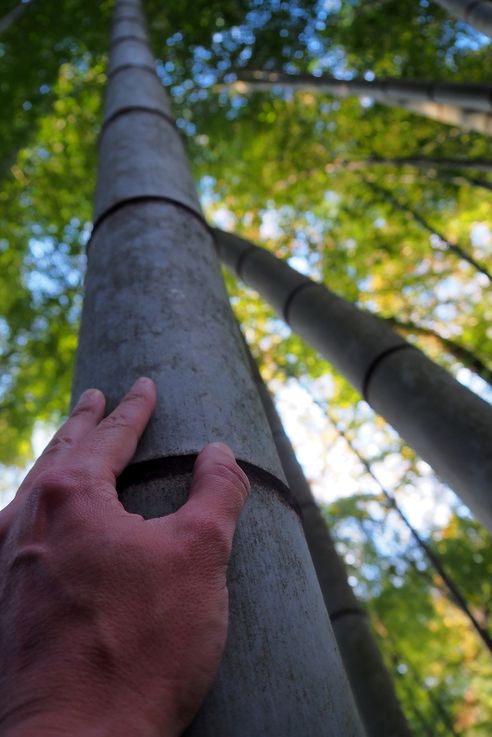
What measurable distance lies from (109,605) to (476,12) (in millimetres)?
4634

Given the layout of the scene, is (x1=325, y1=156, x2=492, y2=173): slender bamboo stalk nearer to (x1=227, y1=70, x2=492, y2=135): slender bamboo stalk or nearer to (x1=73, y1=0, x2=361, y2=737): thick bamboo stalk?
(x1=227, y1=70, x2=492, y2=135): slender bamboo stalk

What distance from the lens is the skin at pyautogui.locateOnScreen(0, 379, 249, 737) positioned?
1.65 ft

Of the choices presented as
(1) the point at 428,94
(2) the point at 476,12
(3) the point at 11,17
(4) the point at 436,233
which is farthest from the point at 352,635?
(3) the point at 11,17

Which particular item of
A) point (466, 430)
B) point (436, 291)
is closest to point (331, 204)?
point (436, 291)

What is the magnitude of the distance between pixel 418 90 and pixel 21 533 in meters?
5.03

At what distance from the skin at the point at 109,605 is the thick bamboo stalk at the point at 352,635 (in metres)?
1.32

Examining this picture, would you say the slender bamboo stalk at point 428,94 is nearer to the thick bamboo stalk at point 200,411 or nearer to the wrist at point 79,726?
the thick bamboo stalk at point 200,411

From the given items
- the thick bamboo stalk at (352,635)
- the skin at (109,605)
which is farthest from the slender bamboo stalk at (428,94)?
the skin at (109,605)

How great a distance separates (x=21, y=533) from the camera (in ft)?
2.19

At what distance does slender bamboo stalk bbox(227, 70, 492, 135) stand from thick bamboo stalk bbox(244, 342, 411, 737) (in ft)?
10.7

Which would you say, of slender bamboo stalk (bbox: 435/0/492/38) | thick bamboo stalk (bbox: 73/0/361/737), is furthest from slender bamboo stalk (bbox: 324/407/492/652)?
slender bamboo stalk (bbox: 435/0/492/38)

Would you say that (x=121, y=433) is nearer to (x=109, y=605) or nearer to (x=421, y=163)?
(x=109, y=605)

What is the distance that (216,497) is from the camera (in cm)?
67

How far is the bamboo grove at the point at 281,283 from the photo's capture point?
2.50 ft
